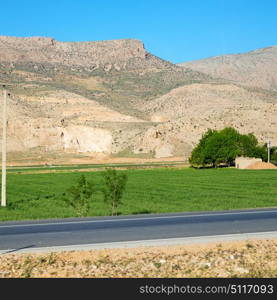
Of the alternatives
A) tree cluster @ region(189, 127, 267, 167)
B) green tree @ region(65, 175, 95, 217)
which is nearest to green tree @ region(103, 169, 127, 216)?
green tree @ region(65, 175, 95, 217)

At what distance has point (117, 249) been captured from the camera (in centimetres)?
1314

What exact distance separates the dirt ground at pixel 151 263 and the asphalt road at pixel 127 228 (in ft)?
4.96

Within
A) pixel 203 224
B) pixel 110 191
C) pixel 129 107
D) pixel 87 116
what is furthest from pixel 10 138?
pixel 203 224

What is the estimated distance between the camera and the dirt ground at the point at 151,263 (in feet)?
37.4

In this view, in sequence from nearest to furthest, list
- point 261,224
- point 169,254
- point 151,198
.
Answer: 1. point 169,254
2. point 261,224
3. point 151,198

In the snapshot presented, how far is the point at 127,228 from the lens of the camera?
55.4ft

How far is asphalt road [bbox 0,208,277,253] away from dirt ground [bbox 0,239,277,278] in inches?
59.5

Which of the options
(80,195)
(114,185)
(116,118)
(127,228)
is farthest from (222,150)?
(127,228)

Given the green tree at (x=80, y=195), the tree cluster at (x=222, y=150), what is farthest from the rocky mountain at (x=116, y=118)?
the green tree at (x=80, y=195)

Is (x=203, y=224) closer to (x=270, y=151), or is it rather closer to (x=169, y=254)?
(x=169, y=254)

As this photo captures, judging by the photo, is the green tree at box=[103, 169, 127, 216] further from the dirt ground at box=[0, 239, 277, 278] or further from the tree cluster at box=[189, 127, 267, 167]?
the tree cluster at box=[189, 127, 267, 167]

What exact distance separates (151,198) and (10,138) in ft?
304

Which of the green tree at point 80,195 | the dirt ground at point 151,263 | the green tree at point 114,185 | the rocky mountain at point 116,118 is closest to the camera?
the dirt ground at point 151,263

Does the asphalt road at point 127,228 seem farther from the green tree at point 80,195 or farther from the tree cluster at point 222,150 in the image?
the tree cluster at point 222,150
